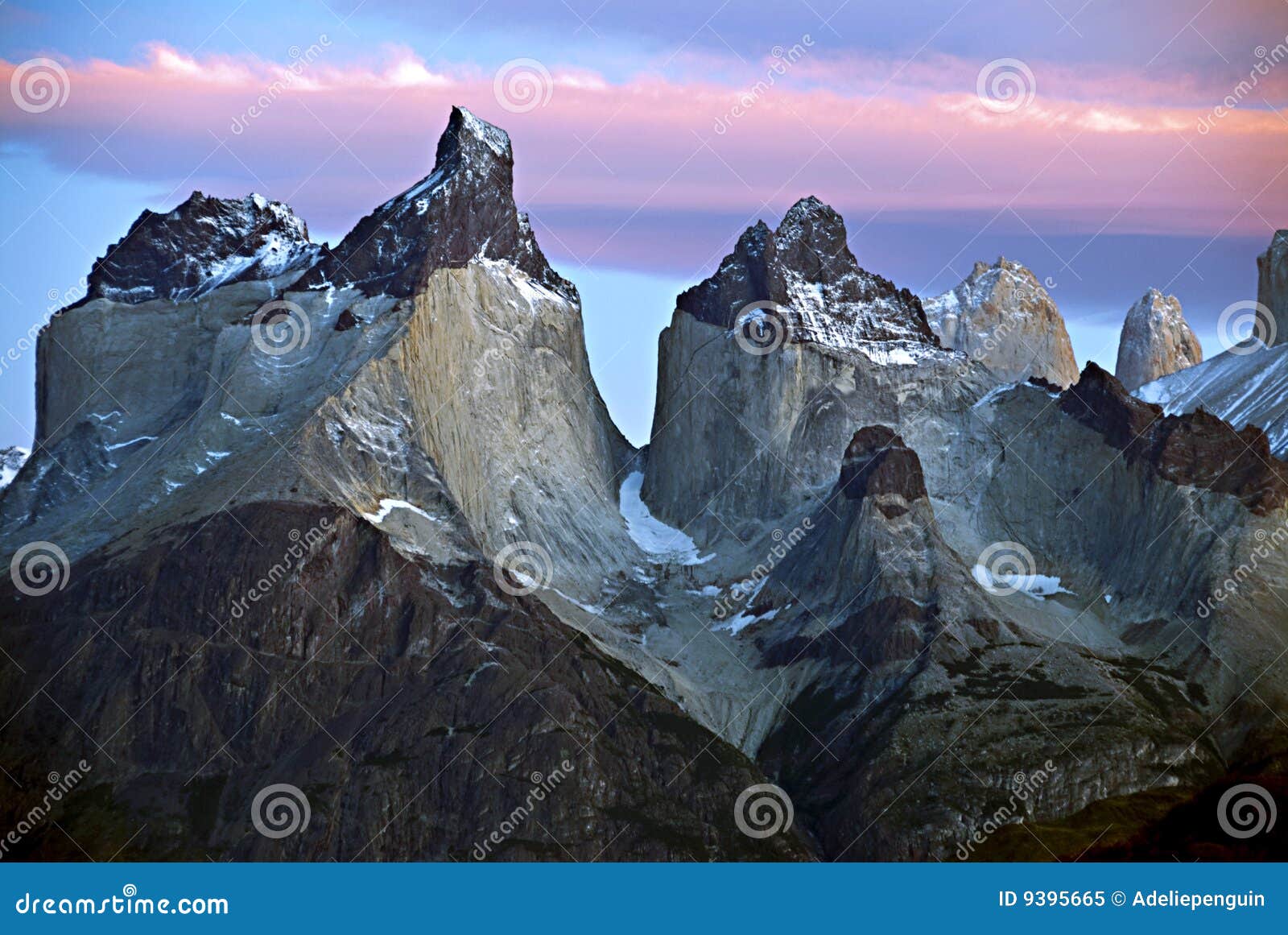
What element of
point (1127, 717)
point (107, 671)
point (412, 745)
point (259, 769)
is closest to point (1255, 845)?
point (1127, 717)

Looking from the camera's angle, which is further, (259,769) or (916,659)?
(916,659)

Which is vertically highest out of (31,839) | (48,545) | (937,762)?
(48,545)

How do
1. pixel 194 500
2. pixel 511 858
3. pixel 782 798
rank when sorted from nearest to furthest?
pixel 511 858
pixel 782 798
pixel 194 500

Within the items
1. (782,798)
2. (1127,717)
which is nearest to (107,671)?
(782,798)

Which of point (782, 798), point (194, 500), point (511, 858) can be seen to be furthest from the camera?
point (194, 500)

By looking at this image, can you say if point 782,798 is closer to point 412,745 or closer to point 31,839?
point 412,745

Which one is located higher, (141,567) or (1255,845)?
(141,567)

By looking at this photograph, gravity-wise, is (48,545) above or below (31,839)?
above

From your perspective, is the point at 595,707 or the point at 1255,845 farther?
the point at 595,707

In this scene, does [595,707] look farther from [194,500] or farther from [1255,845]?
[1255,845]
